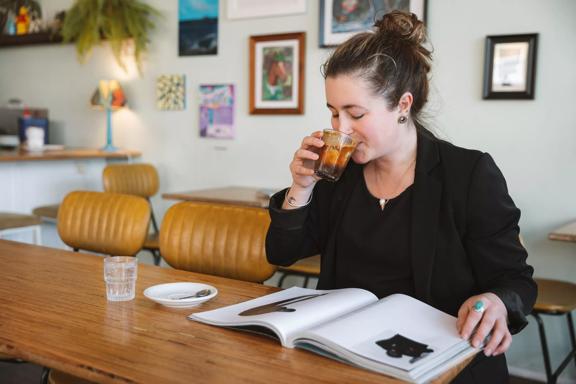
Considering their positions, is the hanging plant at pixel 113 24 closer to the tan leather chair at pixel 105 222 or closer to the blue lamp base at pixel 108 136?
the blue lamp base at pixel 108 136

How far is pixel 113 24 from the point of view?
423 centimetres

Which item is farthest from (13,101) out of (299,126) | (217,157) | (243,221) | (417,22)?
(417,22)

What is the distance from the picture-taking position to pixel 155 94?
434 cm

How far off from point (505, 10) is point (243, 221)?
6.59 ft

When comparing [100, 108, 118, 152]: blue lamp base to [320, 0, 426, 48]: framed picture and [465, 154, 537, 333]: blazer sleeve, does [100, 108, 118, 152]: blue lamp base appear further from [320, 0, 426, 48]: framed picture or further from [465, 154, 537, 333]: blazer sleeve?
[465, 154, 537, 333]: blazer sleeve

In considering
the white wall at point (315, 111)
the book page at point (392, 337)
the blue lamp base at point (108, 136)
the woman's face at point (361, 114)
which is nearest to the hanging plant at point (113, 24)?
the white wall at point (315, 111)

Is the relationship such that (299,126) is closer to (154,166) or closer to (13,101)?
(154,166)

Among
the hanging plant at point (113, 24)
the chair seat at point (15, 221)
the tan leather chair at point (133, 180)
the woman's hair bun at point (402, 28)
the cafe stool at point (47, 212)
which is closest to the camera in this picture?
the woman's hair bun at point (402, 28)

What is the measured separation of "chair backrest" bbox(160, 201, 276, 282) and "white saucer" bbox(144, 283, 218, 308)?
0.36 metres

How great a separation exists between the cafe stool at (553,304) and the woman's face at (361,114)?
4.41 feet

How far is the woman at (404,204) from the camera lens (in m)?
1.34

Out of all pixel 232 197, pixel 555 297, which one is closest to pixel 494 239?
pixel 555 297

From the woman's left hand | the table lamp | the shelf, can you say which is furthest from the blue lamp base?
the woman's left hand

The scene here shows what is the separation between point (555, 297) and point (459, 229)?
4.39 feet
